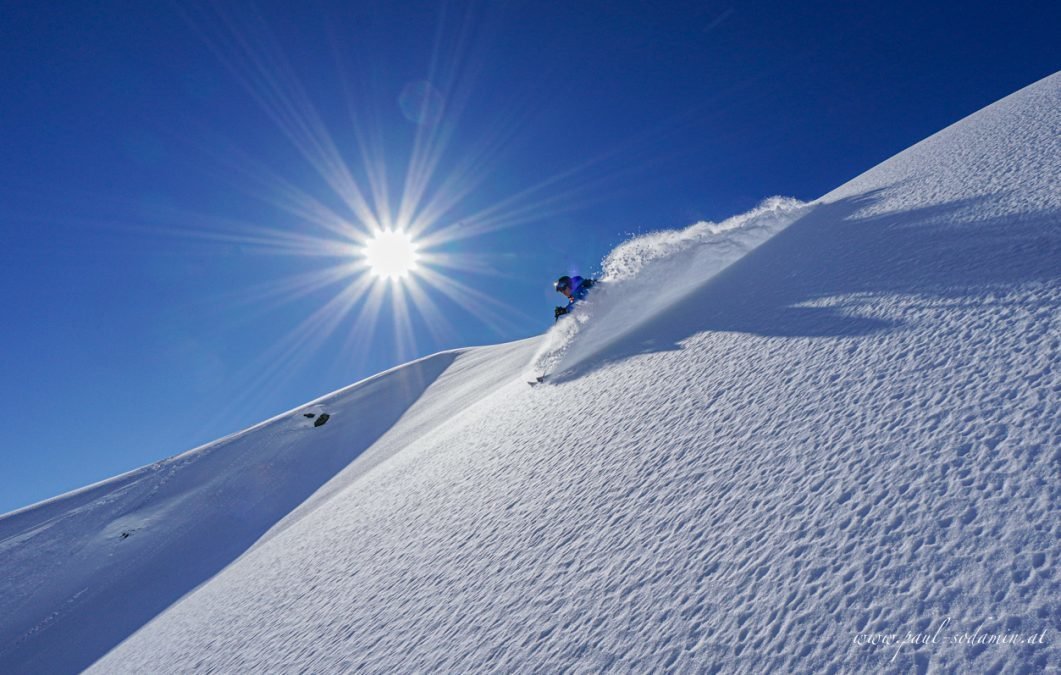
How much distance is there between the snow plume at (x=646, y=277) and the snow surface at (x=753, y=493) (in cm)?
13

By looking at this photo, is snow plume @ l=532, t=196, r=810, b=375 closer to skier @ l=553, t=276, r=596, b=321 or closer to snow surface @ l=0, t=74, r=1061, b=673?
snow surface @ l=0, t=74, r=1061, b=673

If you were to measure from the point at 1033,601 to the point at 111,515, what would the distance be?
15.4 m

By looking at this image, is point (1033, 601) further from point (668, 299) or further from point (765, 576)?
point (668, 299)

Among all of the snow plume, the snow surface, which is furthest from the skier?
the snow surface

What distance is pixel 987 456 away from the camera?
5.37 feet

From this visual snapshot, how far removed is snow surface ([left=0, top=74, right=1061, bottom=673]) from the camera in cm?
141

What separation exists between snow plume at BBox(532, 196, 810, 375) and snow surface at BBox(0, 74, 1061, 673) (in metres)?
0.13

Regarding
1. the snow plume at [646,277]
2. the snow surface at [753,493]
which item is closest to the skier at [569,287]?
the snow plume at [646,277]

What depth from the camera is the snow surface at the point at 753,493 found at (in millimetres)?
1408

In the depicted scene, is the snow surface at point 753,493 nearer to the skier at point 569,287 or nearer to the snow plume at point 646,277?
the snow plume at point 646,277

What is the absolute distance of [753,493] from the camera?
2.04 meters

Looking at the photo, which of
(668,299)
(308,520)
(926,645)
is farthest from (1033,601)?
(308,520)

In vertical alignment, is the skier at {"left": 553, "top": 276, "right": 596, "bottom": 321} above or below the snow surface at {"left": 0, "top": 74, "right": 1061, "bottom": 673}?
above

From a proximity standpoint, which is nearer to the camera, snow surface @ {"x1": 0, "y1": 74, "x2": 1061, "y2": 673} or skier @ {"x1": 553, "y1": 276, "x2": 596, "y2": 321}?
snow surface @ {"x1": 0, "y1": 74, "x2": 1061, "y2": 673}
